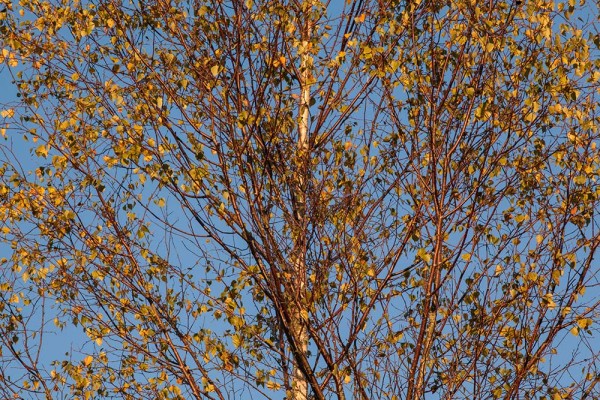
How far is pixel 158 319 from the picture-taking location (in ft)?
31.6

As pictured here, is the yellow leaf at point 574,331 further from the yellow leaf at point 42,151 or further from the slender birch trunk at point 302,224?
the yellow leaf at point 42,151

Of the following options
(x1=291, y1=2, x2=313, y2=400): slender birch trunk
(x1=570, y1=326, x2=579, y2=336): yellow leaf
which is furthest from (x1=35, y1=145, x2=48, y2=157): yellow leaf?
(x1=570, y1=326, x2=579, y2=336): yellow leaf

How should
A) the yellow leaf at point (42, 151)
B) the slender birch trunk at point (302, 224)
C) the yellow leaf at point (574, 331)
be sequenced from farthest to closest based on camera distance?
1. the yellow leaf at point (42, 151)
2. the slender birch trunk at point (302, 224)
3. the yellow leaf at point (574, 331)

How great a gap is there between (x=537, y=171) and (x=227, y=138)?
116 inches

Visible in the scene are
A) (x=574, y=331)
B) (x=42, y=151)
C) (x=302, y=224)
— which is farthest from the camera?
(x=42, y=151)

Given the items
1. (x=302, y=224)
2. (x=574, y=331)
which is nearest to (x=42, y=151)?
(x=302, y=224)

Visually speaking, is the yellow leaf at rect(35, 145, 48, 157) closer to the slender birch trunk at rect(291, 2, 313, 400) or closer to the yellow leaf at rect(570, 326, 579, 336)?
the slender birch trunk at rect(291, 2, 313, 400)

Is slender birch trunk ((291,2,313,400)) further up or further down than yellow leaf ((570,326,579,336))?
further up

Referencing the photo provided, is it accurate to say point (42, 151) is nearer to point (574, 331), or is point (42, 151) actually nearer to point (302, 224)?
point (302, 224)

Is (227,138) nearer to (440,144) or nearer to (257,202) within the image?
(257,202)

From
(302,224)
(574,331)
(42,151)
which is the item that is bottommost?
(574,331)

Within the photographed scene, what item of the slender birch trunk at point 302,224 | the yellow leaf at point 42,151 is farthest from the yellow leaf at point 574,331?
the yellow leaf at point 42,151

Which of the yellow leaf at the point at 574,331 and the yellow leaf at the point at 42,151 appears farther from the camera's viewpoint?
the yellow leaf at the point at 42,151

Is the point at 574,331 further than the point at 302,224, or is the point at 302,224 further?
the point at 302,224
